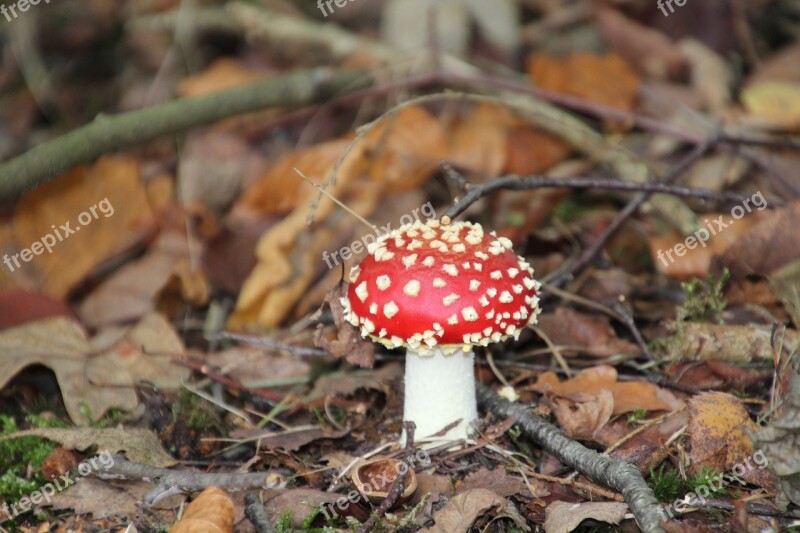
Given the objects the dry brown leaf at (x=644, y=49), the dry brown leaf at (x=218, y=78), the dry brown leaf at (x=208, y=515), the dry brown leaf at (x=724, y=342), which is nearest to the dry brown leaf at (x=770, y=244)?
the dry brown leaf at (x=724, y=342)

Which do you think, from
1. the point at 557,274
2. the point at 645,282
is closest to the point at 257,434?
the point at 557,274

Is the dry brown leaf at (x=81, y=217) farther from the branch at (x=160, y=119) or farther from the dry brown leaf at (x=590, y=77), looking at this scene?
the dry brown leaf at (x=590, y=77)

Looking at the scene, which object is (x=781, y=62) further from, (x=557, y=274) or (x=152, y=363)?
(x=152, y=363)

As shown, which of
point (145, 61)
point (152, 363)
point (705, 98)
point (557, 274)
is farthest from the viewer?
point (145, 61)

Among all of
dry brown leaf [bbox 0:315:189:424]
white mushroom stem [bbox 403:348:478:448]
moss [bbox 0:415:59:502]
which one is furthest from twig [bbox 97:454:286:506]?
white mushroom stem [bbox 403:348:478:448]

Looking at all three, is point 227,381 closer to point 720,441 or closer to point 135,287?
point 135,287

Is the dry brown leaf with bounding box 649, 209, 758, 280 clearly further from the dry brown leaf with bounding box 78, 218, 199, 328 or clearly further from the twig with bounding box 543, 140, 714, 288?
the dry brown leaf with bounding box 78, 218, 199, 328
